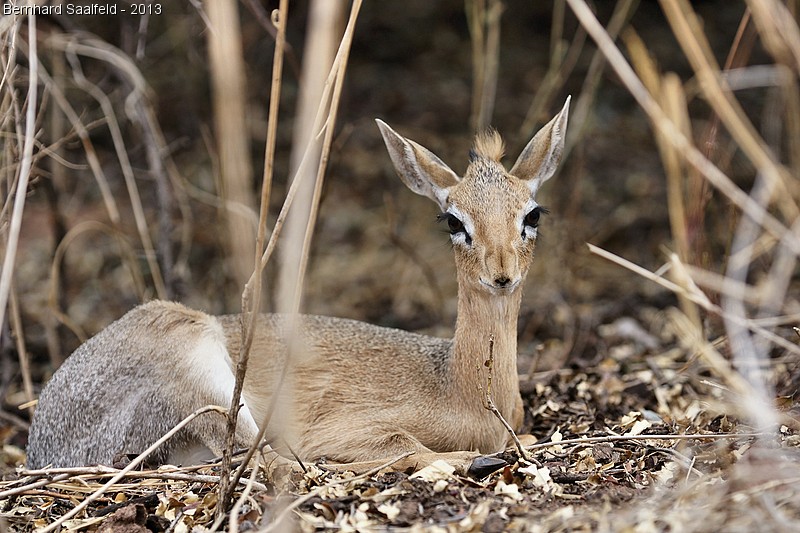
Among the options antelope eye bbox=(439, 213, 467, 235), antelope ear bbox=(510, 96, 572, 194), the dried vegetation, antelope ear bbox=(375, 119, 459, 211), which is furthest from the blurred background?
antelope eye bbox=(439, 213, 467, 235)

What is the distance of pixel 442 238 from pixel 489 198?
591cm

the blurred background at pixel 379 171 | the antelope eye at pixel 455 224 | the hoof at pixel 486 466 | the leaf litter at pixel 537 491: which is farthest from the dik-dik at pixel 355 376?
the blurred background at pixel 379 171

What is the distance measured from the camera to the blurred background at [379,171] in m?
7.47

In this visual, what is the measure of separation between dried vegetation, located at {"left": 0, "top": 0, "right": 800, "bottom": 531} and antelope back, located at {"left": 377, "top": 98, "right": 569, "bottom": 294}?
1.83 ft

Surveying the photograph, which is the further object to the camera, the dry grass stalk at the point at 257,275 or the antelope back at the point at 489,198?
the antelope back at the point at 489,198

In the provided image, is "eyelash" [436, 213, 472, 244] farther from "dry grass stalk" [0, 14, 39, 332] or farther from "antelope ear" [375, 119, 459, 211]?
"dry grass stalk" [0, 14, 39, 332]

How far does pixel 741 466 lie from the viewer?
359 cm

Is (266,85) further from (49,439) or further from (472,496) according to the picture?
(472,496)

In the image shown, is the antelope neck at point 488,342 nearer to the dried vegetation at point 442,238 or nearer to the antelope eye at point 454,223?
the antelope eye at point 454,223

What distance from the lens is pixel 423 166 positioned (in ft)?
17.5

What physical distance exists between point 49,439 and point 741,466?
384cm

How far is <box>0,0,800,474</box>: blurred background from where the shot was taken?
24.5ft

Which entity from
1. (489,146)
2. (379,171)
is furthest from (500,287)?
(379,171)

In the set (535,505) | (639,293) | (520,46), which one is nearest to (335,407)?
(535,505)
